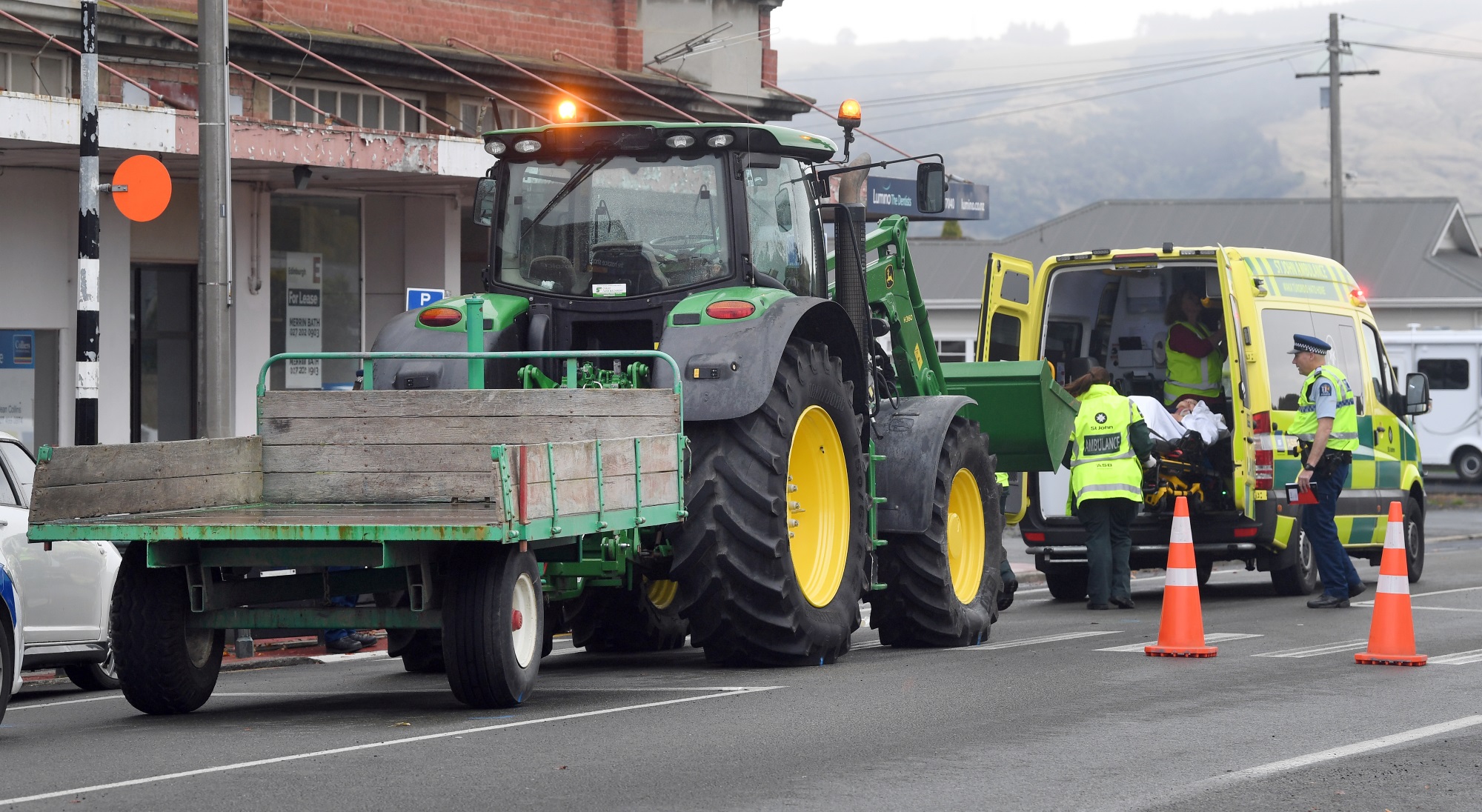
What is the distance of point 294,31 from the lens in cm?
2028

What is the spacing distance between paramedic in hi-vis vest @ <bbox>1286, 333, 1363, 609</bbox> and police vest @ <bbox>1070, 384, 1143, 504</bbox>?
46.7 inches

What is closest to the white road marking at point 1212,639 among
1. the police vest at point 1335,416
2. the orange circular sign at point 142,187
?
the police vest at point 1335,416

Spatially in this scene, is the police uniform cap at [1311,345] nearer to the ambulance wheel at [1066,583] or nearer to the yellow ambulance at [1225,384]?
the yellow ambulance at [1225,384]

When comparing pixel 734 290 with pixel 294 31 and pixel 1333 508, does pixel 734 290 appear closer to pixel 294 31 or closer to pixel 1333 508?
pixel 1333 508

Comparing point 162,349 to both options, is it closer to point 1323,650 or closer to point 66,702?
point 66,702

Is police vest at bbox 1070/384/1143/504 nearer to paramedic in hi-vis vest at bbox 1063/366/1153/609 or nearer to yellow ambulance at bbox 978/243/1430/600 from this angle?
paramedic in hi-vis vest at bbox 1063/366/1153/609

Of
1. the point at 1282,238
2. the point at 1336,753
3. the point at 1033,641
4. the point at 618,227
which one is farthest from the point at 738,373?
the point at 1282,238

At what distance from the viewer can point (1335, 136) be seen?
38.8m

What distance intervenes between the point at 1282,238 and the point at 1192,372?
37798 millimetres

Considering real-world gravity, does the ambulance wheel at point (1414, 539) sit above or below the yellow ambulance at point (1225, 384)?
below

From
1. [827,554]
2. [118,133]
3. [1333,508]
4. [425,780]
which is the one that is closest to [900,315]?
[827,554]

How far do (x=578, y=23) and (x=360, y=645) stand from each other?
12.4 metres

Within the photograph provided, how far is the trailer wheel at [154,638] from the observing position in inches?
336

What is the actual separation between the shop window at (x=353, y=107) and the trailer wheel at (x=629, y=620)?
10233 millimetres
